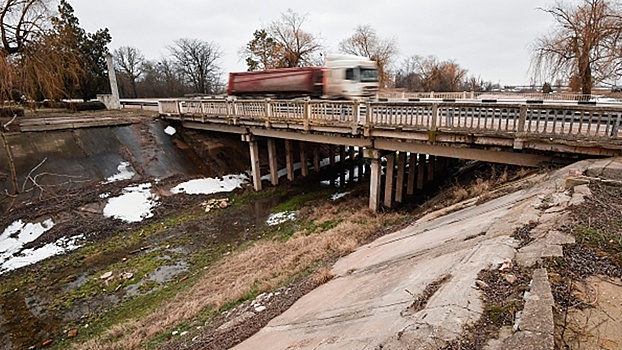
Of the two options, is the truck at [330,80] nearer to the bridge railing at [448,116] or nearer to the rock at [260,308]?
the bridge railing at [448,116]

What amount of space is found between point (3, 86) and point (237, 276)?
1300 cm

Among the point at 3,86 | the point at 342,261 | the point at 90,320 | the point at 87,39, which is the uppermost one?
the point at 87,39

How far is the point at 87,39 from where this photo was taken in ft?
97.2

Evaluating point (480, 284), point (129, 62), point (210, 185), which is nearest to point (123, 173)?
point (210, 185)

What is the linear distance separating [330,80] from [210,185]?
8232 millimetres

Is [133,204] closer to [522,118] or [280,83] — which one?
[280,83]

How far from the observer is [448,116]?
884 centimetres

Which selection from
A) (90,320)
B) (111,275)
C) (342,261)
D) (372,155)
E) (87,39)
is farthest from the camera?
(87,39)

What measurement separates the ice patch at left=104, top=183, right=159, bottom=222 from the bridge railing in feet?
17.5

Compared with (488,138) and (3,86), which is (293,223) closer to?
(488,138)

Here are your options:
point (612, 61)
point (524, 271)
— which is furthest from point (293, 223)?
point (612, 61)

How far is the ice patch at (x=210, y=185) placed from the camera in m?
16.0

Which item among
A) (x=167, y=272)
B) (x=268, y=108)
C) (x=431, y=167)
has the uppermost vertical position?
(x=268, y=108)

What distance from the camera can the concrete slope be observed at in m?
2.80
